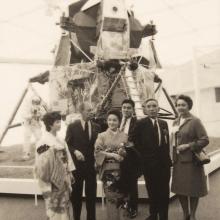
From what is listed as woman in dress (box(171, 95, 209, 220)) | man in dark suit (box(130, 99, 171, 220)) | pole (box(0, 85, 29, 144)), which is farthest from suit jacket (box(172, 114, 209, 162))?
pole (box(0, 85, 29, 144))

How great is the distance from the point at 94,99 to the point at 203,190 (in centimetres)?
231

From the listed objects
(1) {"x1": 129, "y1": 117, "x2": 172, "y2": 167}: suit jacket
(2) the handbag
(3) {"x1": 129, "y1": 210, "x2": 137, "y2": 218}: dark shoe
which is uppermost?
(1) {"x1": 129, "y1": 117, "x2": 172, "y2": 167}: suit jacket

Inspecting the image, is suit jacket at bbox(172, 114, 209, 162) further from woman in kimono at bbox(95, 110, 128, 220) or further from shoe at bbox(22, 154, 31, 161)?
shoe at bbox(22, 154, 31, 161)

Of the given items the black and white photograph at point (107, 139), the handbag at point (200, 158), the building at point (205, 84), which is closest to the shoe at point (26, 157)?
the black and white photograph at point (107, 139)

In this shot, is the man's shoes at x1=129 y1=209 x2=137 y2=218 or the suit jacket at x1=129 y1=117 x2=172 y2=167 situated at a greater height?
the suit jacket at x1=129 y1=117 x2=172 y2=167

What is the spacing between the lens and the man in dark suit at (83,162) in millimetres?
4020

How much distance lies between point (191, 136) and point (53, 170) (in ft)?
5.29

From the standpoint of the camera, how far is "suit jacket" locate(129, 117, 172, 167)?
12.6 ft

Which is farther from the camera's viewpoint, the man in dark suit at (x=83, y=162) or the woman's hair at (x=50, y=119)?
the man in dark suit at (x=83, y=162)

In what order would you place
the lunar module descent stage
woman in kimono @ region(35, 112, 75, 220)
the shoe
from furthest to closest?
the shoe, the lunar module descent stage, woman in kimono @ region(35, 112, 75, 220)

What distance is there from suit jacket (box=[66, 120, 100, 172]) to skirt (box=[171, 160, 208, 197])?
101 centimetres

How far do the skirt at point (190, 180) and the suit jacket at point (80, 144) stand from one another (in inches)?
39.6

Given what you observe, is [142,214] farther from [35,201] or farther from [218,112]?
[218,112]

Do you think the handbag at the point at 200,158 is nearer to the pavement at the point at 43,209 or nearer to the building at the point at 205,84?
the pavement at the point at 43,209
